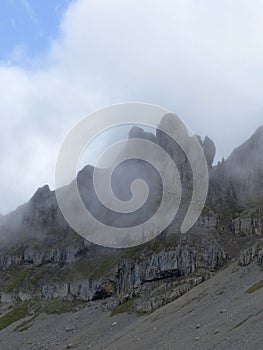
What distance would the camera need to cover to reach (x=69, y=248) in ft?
637

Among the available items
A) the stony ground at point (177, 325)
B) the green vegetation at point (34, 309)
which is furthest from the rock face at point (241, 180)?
the stony ground at point (177, 325)

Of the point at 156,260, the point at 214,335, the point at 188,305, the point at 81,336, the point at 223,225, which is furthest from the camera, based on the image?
the point at 223,225

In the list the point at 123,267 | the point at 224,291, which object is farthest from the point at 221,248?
the point at 224,291

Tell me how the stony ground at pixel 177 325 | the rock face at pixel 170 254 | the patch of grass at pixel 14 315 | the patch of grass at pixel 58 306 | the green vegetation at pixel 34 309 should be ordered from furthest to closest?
1. the patch of grass at pixel 14 315
2. the patch of grass at pixel 58 306
3. the green vegetation at pixel 34 309
4. the rock face at pixel 170 254
5. the stony ground at pixel 177 325

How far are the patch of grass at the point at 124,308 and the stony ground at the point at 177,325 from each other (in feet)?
7.51

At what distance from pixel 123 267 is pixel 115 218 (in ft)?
129

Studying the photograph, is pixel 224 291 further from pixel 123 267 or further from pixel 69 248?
pixel 69 248

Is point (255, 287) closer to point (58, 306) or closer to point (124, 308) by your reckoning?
point (124, 308)

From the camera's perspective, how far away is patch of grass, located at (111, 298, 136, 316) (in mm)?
127387

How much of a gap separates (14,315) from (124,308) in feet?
171

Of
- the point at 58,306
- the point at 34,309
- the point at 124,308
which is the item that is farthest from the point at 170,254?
the point at 34,309

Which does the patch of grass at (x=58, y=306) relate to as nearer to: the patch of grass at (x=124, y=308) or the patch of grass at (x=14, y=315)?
the patch of grass at (x=14, y=315)

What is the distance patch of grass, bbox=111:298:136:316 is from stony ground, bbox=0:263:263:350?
7.51 feet

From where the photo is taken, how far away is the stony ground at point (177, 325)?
68.9 meters
